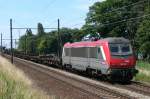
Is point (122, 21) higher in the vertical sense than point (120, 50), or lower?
higher

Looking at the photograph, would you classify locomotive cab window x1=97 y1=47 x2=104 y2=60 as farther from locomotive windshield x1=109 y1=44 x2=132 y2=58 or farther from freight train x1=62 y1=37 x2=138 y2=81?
locomotive windshield x1=109 y1=44 x2=132 y2=58

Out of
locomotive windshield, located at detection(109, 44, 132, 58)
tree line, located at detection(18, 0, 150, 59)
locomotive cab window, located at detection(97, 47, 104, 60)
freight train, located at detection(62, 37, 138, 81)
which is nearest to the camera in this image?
freight train, located at detection(62, 37, 138, 81)

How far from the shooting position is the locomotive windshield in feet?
107

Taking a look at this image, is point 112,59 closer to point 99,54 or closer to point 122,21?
point 99,54

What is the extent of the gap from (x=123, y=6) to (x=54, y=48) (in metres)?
59.0

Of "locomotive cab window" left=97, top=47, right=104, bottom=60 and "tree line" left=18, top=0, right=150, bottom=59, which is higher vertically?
"tree line" left=18, top=0, right=150, bottom=59

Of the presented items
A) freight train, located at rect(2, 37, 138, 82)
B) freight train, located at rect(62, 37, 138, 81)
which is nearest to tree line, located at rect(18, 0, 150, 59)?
freight train, located at rect(2, 37, 138, 82)

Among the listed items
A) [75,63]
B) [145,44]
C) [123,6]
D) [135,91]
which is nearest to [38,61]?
[145,44]

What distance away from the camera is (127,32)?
90562 millimetres

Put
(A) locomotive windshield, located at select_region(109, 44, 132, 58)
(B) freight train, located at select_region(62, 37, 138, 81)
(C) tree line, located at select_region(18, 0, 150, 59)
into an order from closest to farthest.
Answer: (B) freight train, located at select_region(62, 37, 138, 81), (A) locomotive windshield, located at select_region(109, 44, 132, 58), (C) tree line, located at select_region(18, 0, 150, 59)

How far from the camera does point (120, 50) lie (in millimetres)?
32812

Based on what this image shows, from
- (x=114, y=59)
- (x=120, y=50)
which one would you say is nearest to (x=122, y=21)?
(x=120, y=50)

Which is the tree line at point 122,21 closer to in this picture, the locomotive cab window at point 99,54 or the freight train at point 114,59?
the freight train at point 114,59

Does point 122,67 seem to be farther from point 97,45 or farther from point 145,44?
point 145,44
